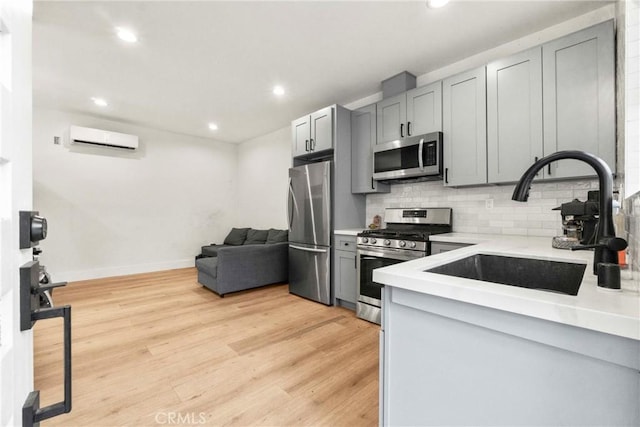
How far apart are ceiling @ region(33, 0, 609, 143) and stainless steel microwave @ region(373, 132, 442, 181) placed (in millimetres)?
855

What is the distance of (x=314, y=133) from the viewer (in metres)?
3.76

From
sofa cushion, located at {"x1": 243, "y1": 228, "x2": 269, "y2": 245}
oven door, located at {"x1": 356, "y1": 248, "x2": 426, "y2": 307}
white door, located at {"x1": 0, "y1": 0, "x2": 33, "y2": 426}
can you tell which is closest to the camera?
white door, located at {"x1": 0, "y1": 0, "x2": 33, "y2": 426}

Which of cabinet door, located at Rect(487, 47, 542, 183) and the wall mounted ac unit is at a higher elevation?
the wall mounted ac unit

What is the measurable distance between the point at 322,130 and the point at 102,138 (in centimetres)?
377

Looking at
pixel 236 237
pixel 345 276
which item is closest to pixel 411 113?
pixel 345 276

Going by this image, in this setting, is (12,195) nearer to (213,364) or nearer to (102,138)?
(213,364)

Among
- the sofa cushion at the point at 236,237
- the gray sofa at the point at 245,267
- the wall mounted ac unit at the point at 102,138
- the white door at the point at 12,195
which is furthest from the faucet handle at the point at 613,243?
the wall mounted ac unit at the point at 102,138

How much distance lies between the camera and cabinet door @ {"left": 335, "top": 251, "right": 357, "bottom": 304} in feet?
10.7

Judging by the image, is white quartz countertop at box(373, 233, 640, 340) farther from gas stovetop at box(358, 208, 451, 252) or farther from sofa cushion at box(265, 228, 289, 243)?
sofa cushion at box(265, 228, 289, 243)

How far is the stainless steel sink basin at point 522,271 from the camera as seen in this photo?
1291 mm

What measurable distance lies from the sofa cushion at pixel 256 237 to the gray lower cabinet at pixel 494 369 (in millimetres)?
4378

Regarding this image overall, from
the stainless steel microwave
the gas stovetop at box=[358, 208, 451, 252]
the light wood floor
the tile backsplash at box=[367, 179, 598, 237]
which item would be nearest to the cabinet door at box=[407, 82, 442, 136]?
the stainless steel microwave

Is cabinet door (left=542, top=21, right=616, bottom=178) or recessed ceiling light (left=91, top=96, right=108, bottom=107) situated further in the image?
recessed ceiling light (left=91, top=96, right=108, bottom=107)

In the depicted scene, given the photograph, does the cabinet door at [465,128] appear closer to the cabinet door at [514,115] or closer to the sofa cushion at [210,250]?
the cabinet door at [514,115]
